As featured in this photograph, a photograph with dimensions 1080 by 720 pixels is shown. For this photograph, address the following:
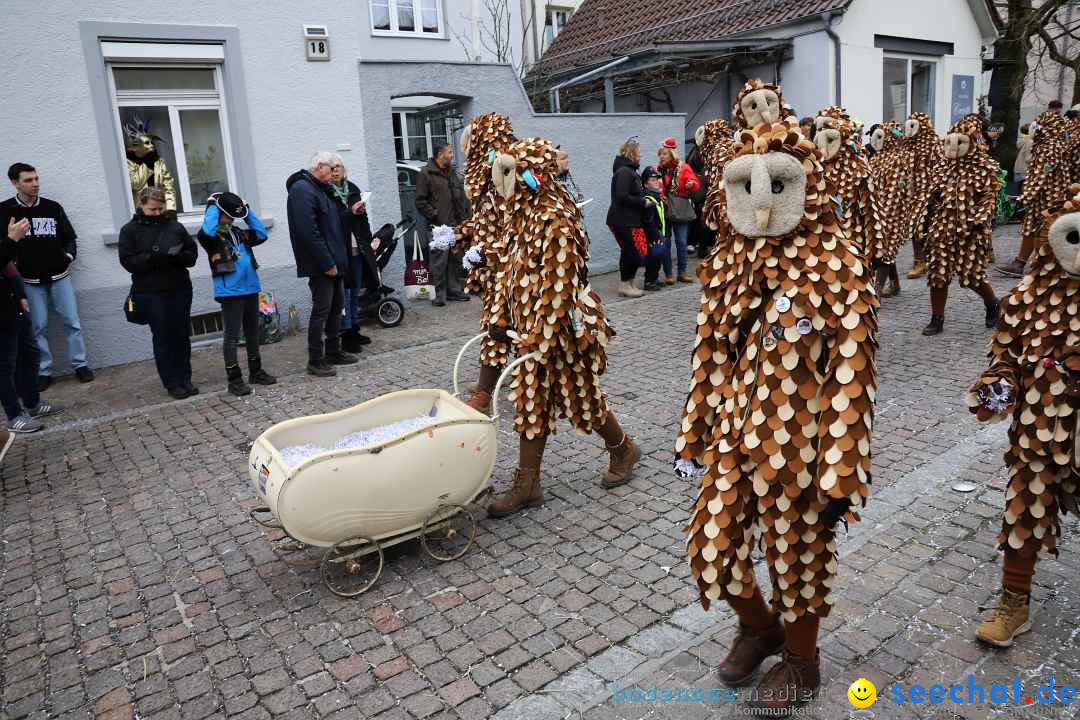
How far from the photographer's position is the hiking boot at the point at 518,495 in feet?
15.4

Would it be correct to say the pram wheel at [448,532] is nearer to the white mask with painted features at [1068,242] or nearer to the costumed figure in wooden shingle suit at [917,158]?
the white mask with painted features at [1068,242]

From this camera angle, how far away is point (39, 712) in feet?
10.7

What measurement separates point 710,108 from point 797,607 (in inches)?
614

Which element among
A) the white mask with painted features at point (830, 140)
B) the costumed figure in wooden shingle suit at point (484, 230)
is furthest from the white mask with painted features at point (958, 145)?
the costumed figure in wooden shingle suit at point (484, 230)

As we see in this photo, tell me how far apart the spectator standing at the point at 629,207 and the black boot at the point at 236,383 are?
5.65m

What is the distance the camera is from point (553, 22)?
2452 cm

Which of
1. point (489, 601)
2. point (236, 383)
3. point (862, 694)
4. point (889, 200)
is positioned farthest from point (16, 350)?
point (889, 200)

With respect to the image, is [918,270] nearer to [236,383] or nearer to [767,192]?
[236,383]

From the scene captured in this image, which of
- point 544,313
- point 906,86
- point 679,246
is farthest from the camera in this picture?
point 906,86

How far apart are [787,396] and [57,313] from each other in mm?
8131

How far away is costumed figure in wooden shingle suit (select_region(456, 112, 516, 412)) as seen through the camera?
5.90 metres

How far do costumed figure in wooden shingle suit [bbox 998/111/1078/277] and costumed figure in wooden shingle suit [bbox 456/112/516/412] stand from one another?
8.09m

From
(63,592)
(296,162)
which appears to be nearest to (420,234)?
(296,162)

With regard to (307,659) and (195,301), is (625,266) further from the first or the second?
(307,659)
